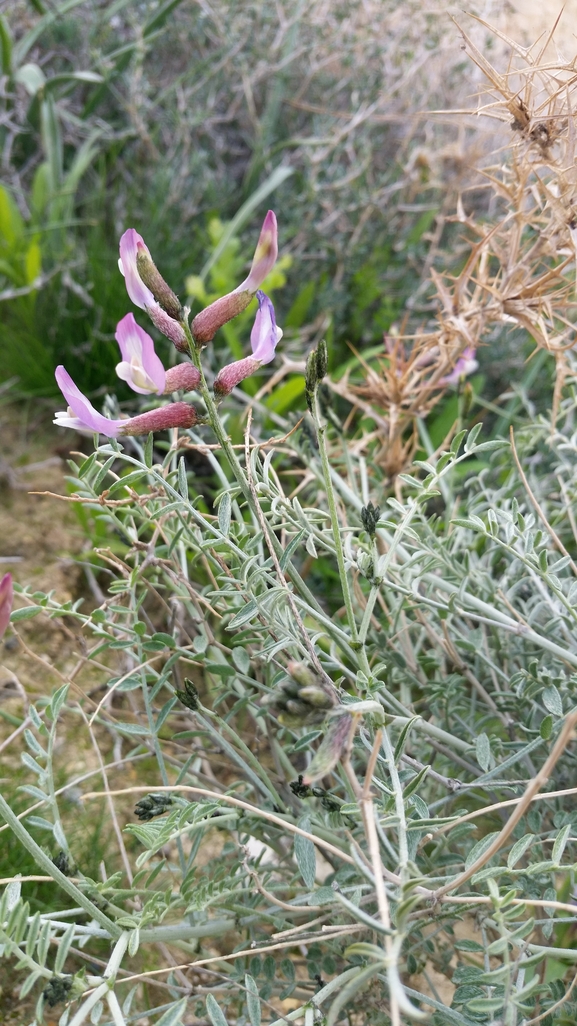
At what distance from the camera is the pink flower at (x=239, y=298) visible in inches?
22.7

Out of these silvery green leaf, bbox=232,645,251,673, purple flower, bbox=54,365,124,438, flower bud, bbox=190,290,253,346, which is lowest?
silvery green leaf, bbox=232,645,251,673

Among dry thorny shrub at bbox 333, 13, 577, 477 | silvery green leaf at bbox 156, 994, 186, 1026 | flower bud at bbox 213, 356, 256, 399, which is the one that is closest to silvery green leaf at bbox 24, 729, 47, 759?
silvery green leaf at bbox 156, 994, 186, 1026

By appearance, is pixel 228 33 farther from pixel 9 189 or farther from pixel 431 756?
pixel 431 756

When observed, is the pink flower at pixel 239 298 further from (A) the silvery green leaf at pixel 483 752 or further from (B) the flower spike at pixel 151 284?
(A) the silvery green leaf at pixel 483 752

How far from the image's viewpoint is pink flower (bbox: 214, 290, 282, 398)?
0.59 m

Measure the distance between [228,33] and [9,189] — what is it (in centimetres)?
71

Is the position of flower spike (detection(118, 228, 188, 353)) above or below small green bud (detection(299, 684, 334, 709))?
above

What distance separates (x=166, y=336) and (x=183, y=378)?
0.14 feet

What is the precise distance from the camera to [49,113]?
177 cm

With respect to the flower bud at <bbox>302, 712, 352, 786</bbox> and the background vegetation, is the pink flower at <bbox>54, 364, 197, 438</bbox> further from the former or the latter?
the flower bud at <bbox>302, 712, 352, 786</bbox>

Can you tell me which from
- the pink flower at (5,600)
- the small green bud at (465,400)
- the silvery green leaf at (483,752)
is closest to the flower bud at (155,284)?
the pink flower at (5,600)

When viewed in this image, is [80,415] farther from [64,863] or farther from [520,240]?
[520,240]

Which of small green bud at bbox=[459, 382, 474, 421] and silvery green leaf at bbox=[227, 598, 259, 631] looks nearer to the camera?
silvery green leaf at bbox=[227, 598, 259, 631]

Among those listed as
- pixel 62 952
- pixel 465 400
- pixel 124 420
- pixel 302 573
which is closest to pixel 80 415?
pixel 124 420
